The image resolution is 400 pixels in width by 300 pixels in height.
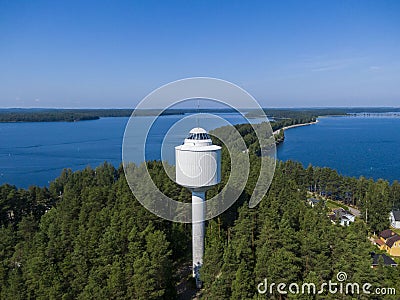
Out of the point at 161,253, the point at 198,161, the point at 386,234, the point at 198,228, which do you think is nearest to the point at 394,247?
the point at 386,234

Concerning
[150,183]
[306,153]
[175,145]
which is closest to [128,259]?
[175,145]

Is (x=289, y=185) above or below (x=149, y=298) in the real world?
above

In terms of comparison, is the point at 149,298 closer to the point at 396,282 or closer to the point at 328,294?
the point at 328,294

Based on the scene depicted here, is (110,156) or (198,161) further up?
(198,161)

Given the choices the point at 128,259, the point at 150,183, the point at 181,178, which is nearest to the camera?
the point at 128,259

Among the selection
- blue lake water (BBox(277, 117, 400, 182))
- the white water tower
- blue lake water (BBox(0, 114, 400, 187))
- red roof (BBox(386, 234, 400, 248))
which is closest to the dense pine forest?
the white water tower

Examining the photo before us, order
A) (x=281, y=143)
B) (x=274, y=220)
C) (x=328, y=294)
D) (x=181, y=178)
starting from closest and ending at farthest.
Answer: (x=328, y=294) → (x=181, y=178) → (x=274, y=220) → (x=281, y=143)

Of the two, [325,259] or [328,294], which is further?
[325,259]

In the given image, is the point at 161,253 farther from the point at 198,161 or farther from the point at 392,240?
the point at 392,240

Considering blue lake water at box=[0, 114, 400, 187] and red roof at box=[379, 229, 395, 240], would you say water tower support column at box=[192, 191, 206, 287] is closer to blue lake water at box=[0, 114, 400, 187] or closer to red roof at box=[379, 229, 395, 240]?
red roof at box=[379, 229, 395, 240]
